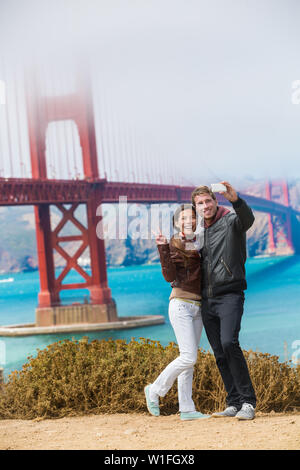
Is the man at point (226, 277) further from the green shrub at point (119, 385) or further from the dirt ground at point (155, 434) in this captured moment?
the green shrub at point (119, 385)

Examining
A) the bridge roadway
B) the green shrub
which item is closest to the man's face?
the green shrub

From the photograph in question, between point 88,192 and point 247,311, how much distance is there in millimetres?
20479

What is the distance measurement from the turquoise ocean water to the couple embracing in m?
1.12

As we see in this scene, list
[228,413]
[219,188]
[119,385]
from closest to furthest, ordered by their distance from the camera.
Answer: [219,188]
[228,413]
[119,385]

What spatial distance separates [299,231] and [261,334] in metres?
9.36

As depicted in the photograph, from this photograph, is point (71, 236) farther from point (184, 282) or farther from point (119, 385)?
point (184, 282)

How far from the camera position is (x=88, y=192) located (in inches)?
1141

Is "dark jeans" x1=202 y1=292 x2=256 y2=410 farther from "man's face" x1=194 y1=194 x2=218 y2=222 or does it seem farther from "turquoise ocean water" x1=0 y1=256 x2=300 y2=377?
"turquoise ocean water" x1=0 y1=256 x2=300 y2=377

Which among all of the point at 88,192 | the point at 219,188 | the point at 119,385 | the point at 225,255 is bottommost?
the point at 88,192

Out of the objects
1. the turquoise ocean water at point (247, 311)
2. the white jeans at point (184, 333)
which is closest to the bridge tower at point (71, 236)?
the turquoise ocean water at point (247, 311)

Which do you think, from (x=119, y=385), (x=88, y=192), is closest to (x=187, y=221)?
(x=119, y=385)

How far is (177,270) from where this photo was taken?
3.84m

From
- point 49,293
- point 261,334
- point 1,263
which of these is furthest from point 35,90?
point 1,263

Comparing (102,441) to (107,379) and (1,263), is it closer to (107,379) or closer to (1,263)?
(107,379)
